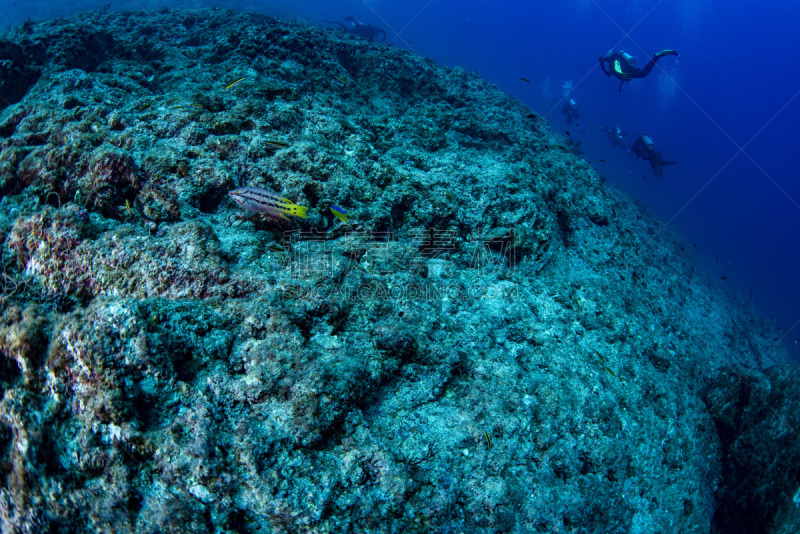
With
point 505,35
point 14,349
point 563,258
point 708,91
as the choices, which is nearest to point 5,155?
point 14,349

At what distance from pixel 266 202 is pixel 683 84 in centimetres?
11979

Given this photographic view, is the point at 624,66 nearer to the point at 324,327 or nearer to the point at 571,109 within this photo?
the point at 571,109

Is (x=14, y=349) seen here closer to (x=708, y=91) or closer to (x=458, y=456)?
(x=458, y=456)

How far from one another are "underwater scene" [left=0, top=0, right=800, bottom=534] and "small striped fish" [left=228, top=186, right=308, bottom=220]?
0.06 ft

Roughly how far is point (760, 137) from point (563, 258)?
378 feet

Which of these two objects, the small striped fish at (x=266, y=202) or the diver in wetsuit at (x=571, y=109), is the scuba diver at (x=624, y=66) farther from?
the small striped fish at (x=266, y=202)

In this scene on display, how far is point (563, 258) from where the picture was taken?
174 inches

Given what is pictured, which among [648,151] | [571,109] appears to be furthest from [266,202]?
[571,109]

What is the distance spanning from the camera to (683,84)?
3371 inches

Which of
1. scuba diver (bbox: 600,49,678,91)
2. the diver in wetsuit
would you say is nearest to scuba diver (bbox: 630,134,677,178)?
scuba diver (bbox: 600,49,678,91)

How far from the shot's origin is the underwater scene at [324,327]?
1.84 meters

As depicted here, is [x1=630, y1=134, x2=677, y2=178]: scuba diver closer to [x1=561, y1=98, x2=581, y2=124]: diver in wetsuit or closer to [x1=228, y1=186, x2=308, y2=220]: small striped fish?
[x1=561, y1=98, x2=581, y2=124]: diver in wetsuit

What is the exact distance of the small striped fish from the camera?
2855 mm

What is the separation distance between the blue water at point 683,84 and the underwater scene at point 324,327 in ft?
132
